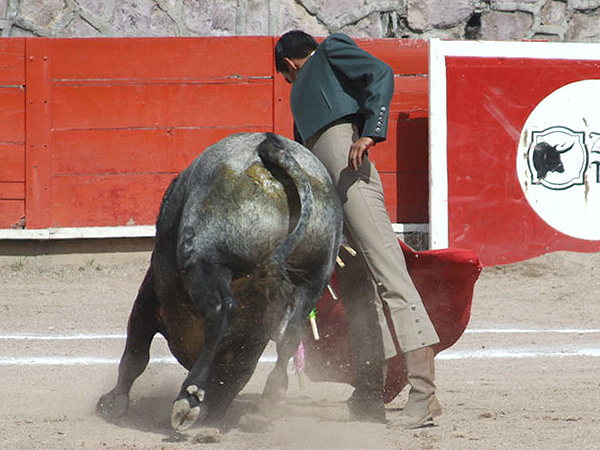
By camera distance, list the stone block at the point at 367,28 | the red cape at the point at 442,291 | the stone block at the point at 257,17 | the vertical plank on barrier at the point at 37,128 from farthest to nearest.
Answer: the stone block at the point at 367,28, the stone block at the point at 257,17, the vertical plank on barrier at the point at 37,128, the red cape at the point at 442,291

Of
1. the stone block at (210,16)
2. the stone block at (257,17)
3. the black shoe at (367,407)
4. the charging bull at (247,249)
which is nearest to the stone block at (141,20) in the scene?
the stone block at (210,16)

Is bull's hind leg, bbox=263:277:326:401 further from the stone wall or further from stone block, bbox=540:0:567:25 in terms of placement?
stone block, bbox=540:0:567:25

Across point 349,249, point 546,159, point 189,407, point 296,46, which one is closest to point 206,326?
point 189,407

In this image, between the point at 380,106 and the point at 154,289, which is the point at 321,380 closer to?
the point at 154,289

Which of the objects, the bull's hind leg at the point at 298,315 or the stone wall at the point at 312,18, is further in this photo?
the stone wall at the point at 312,18

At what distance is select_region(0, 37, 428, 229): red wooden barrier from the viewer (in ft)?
20.6

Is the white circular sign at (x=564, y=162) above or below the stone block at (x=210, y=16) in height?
below

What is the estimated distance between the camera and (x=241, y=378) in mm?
2812

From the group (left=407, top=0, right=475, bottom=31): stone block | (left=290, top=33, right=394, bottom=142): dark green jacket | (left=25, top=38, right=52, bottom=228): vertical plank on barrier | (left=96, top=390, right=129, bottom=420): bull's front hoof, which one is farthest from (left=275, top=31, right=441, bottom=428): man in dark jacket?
(left=407, top=0, right=475, bottom=31): stone block

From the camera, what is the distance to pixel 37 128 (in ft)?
20.6

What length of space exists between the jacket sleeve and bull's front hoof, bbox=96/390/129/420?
1090 mm

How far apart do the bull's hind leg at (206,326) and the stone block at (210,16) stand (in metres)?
4.99

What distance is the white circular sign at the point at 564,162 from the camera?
21.1 ft

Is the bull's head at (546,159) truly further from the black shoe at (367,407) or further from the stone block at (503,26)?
the black shoe at (367,407)
